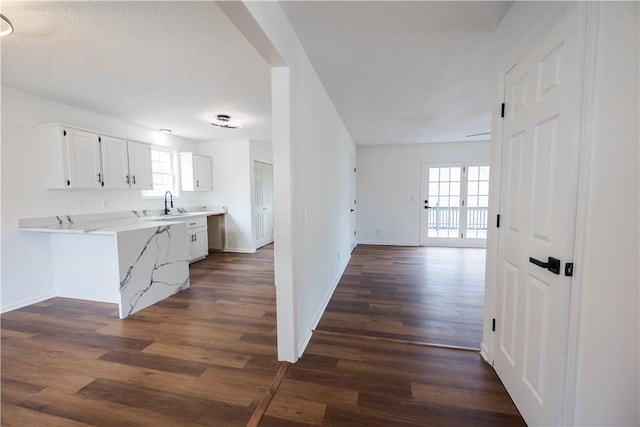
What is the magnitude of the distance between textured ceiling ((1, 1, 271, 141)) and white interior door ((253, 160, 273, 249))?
2.31m

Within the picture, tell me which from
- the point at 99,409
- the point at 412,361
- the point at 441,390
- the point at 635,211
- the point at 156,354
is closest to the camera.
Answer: the point at 635,211

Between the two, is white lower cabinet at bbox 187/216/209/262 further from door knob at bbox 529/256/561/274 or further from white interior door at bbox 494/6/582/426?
door knob at bbox 529/256/561/274

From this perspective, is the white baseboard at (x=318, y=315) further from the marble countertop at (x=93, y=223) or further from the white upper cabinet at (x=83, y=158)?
the white upper cabinet at (x=83, y=158)

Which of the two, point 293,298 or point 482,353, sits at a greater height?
point 293,298

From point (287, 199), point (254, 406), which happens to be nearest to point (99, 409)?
point (254, 406)

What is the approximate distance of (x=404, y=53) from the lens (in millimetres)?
2189

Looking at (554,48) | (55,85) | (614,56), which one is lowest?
(614,56)

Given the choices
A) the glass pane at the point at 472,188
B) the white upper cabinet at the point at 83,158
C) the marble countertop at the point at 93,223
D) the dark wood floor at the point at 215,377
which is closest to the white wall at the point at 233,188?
the marble countertop at the point at 93,223

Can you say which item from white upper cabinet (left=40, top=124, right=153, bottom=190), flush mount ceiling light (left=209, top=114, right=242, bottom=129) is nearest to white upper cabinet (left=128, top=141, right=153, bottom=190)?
white upper cabinet (left=40, top=124, right=153, bottom=190)

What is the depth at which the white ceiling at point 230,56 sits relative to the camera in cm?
169

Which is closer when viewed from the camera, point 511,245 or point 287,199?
point 511,245

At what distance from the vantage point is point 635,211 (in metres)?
0.97

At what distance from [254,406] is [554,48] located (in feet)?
8.00

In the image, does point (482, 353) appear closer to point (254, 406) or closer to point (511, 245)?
point (511, 245)
